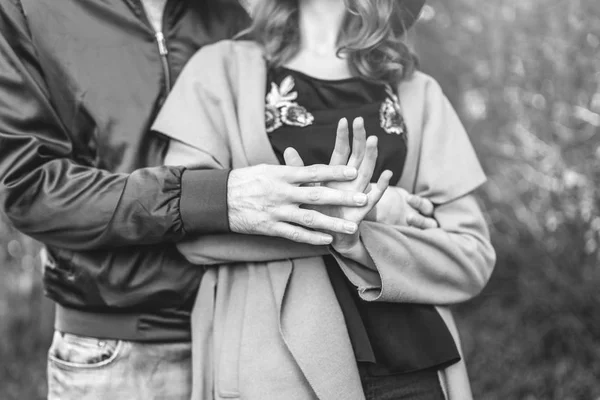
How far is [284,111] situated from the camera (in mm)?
1935

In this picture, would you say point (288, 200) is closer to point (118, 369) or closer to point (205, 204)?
point (205, 204)

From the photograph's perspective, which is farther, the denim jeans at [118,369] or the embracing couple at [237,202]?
the denim jeans at [118,369]

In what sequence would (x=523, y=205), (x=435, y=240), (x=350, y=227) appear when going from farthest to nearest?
(x=523, y=205)
(x=435, y=240)
(x=350, y=227)

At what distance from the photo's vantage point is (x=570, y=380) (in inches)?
140

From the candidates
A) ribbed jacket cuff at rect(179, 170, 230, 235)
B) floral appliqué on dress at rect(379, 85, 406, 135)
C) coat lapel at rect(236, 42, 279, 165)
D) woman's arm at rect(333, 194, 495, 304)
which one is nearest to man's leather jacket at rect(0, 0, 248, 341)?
ribbed jacket cuff at rect(179, 170, 230, 235)

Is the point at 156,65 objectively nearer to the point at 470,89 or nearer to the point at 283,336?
the point at 283,336

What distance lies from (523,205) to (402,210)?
2.15 meters

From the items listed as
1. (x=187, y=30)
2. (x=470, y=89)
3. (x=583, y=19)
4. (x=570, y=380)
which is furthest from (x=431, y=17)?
(x=187, y=30)

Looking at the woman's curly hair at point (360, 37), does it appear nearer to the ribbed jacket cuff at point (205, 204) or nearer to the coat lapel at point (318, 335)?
the ribbed jacket cuff at point (205, 204)

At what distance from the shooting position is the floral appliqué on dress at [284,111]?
6.31 ft

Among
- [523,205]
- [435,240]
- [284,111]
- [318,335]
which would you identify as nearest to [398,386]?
[318,335]

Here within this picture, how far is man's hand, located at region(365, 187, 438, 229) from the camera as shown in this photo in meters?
1.87

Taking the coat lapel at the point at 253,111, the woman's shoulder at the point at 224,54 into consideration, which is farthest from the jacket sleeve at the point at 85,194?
the woman's shoulder at the point at 224,54

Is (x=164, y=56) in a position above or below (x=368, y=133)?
above
